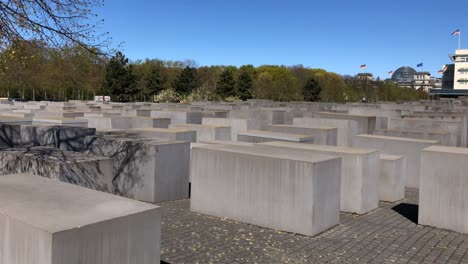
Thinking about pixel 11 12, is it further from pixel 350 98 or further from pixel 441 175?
pixel 350 98

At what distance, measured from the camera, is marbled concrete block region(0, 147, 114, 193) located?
7.57 meters

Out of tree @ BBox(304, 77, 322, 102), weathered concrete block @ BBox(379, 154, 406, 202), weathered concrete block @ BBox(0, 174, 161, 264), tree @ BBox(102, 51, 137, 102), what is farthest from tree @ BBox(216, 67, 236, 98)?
weathered concrete block @ BBox(0, 174, 161, 264)

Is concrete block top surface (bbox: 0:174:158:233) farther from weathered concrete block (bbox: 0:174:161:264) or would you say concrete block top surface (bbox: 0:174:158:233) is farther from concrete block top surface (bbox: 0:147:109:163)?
concrete block top surface (bbox: 0:147:109:163)

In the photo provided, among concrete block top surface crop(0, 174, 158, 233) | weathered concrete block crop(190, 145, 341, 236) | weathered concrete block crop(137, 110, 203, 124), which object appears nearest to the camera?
concrete block top surface crop(0, 174, 158, 233)

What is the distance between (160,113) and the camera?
2014cm

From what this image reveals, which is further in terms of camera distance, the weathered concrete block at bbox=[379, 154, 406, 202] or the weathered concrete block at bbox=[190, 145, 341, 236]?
the weathered concrete block at bbox=[379, 154, 406, 202]

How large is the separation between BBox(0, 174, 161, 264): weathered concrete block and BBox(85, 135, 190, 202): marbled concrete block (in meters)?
4.45

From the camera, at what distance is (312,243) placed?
670 cm

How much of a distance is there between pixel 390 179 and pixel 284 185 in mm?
3671

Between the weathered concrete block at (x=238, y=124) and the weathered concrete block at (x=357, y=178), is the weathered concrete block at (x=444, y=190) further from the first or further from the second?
Result: the weathered concrete block at (x=238, y=124)

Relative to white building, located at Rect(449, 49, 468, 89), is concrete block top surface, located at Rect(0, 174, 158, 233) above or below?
below

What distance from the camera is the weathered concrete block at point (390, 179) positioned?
986cm

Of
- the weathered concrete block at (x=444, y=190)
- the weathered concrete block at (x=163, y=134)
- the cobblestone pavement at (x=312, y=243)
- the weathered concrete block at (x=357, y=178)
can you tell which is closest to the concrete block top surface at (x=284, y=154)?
the weathered concrete block at (x=357, y=178)

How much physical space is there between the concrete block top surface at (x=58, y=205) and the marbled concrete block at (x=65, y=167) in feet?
8.12
